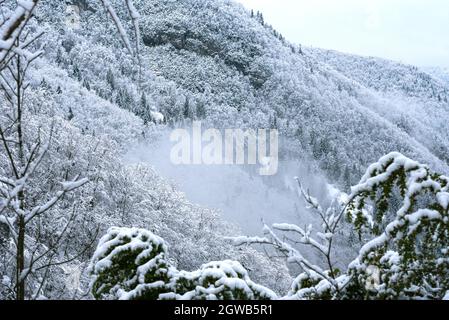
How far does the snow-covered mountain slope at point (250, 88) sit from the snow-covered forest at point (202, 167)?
17.5 inches

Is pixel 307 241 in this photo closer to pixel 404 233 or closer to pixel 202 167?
pixel 404 233

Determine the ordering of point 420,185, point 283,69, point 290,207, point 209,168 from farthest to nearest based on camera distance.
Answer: point 283,69
point 209,168
point 290,207
point 420,185

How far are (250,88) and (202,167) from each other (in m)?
37.3

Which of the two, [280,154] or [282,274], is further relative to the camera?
[280,154]

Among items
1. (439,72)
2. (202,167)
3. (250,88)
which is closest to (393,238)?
(202,167)

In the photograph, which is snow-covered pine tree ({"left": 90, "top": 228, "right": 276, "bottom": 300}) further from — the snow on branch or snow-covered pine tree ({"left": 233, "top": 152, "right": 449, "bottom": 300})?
the snow on branch

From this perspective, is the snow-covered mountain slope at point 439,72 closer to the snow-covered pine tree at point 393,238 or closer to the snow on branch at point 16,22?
the snow-covered pine tree at point 393,238

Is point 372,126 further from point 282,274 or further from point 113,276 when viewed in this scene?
point 113,276

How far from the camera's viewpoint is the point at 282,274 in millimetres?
23516

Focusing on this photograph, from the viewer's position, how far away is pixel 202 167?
60.8 m

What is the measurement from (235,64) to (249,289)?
10281 cm

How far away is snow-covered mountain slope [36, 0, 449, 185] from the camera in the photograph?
225ft
